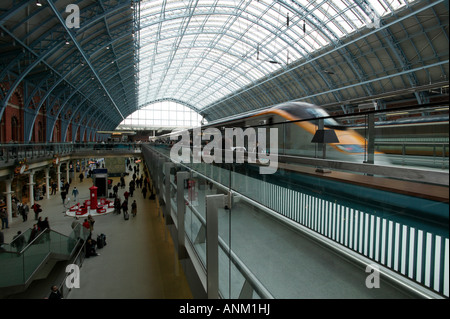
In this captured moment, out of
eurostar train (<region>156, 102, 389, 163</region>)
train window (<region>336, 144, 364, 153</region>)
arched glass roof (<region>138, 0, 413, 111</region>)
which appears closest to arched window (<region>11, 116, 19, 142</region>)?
arched glass roof (<region>138, 0, 413, 111</region>)

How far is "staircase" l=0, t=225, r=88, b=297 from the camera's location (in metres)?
9.48

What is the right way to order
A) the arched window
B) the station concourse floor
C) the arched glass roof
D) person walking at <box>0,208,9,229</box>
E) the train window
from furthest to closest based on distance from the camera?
the arched glass roof
the arched window
person walking at <box>0,208,9,229</box>
the station concourse floor
the train window

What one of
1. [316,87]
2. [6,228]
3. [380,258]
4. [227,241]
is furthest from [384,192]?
[316,87]

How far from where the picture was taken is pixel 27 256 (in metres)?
10.1

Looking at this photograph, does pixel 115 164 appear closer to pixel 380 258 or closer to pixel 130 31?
pixel 130 31

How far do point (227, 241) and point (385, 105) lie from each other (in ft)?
106

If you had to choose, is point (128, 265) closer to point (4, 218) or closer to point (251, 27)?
point (4, 218)

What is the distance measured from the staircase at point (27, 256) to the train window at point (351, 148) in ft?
37.7

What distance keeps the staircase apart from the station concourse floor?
110 centimetres

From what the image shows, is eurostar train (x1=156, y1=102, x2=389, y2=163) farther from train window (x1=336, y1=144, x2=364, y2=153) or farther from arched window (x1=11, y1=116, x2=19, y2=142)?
arched window (x1=11, y1=116, x2=19, y2=142)

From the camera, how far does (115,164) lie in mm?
43344

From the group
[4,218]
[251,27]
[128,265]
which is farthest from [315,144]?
[251,27]

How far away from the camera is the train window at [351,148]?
4.69 metres

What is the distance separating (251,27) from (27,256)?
3601 centimetres
